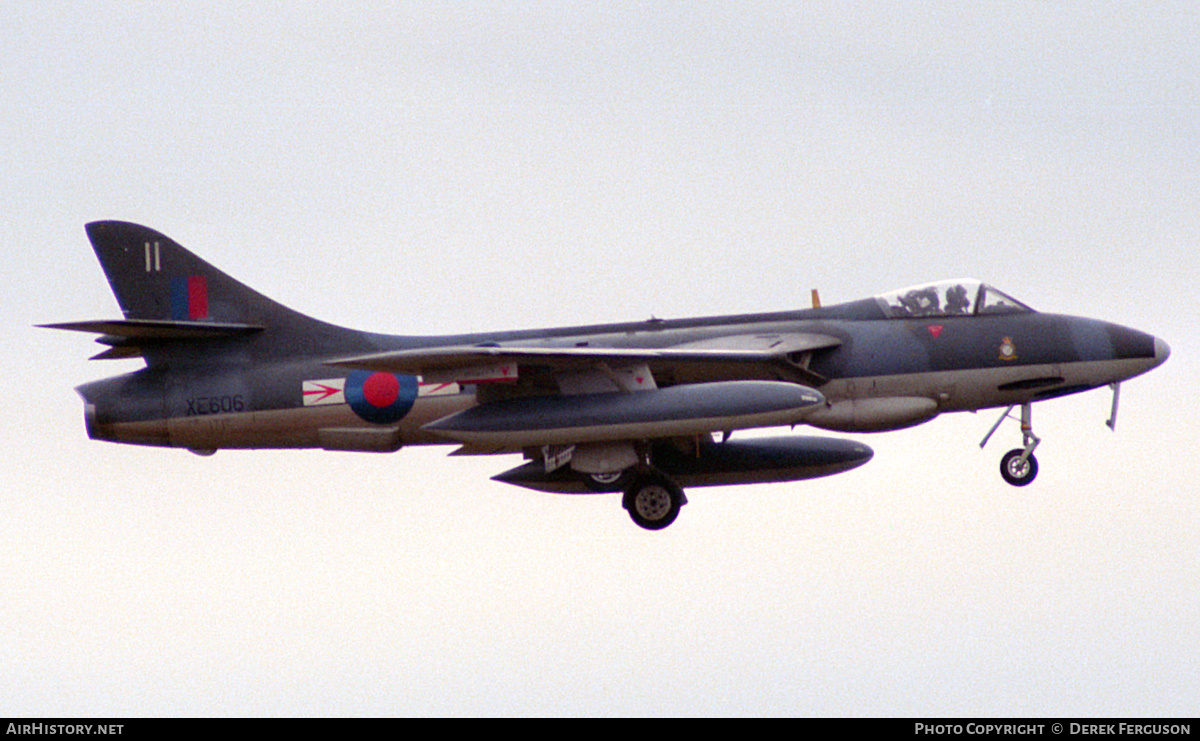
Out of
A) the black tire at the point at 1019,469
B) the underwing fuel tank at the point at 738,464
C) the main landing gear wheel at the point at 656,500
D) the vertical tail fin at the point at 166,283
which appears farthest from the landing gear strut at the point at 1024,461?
the vertical tail fin at the point at 166,283

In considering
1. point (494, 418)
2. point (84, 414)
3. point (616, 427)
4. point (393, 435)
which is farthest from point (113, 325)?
point (616, 427)

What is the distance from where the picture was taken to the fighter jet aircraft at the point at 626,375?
16.7 meters

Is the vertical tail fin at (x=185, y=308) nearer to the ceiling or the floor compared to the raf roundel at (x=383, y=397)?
nearer to the ceiling

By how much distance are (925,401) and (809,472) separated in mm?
1943

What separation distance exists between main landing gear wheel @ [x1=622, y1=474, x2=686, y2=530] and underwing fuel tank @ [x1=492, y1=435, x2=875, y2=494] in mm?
751

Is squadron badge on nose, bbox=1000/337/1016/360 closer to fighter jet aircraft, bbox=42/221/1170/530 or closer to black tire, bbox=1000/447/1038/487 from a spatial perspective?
fighter jet aircraft, bbox=42/221/1170/530

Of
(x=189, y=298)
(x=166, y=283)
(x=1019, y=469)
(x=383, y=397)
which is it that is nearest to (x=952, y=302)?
(x=1019, y=469)

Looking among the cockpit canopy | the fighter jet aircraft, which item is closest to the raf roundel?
the fighter jet aircraft

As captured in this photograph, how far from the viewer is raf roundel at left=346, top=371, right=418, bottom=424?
1706cm

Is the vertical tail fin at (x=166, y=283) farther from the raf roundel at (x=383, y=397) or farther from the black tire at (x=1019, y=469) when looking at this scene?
the black tire at (x=1019, y=469)

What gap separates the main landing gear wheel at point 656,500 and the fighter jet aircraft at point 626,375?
0.02 metres

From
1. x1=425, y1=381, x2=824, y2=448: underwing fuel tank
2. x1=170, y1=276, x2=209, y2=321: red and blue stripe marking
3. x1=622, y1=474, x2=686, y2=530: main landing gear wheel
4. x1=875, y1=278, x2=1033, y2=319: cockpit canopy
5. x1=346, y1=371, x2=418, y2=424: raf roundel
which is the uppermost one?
x1=170, y1=276, x2=209, y2=321: red and blue stripe marking

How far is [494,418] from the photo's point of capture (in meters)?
15.8

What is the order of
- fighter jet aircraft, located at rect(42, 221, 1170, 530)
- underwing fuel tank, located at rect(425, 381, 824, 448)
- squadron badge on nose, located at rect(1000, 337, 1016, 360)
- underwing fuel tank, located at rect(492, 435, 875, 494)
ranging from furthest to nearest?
underwing fuel tank, located at rect(492, 435, 875, 494) → squadron badge on nose, located at rect(1000, 337, 1016, 360) → fighter jet aircraft, located at rect(42, 221, 1170, 530) → underwing fuel tank, located at rect(425, 381, 824, 448)
